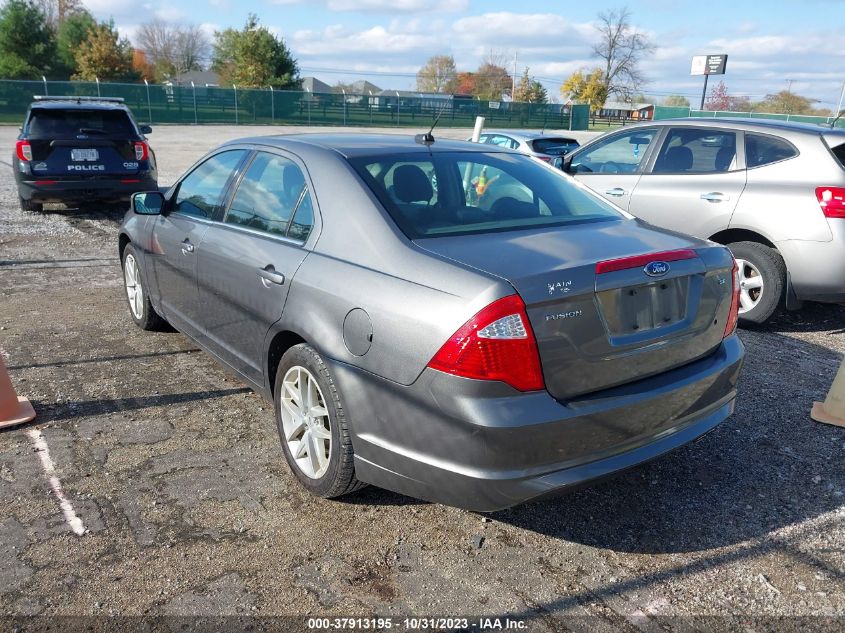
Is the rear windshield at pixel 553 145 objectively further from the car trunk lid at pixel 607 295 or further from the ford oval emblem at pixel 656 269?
the ford oval emblem at pixel 656 269

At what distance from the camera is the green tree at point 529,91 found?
75.5m

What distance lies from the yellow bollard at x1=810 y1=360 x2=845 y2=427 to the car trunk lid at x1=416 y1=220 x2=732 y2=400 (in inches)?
59.6

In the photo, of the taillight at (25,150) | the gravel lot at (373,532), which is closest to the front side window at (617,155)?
the gravel lot at (373,532)

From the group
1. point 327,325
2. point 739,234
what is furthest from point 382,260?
point 739,234

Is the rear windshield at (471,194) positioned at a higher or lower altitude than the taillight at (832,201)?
higher

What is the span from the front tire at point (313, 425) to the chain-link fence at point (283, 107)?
114 feet

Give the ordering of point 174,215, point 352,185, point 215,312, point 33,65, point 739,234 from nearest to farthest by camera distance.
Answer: point 352,185, point 215,312, point 174,215, point 739,234, point 33,65

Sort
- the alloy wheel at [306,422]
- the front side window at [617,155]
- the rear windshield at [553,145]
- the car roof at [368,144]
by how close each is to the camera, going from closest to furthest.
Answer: the alloy wheel at [306,422]
the car roof at [368,144]
the front side window at [617,155]
the rear windshield at [553,145]

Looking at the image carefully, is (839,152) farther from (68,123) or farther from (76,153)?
(68,123)

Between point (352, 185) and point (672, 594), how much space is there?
2175 mm

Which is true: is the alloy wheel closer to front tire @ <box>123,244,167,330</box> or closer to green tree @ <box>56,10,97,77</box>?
front tire @ <box>123,244,167,330</box>

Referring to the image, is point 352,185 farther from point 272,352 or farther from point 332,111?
point 332,111

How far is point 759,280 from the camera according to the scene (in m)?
5.99

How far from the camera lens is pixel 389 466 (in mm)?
2783
